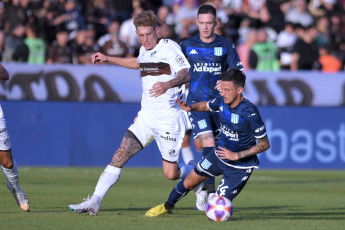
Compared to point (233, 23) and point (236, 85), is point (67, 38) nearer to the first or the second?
point (233, 23)

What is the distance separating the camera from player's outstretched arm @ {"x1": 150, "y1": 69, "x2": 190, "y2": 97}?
9445 millimetres

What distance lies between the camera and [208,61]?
11555 mm

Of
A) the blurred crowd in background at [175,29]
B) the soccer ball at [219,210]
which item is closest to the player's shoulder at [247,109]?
the soccer ball at [219,210]

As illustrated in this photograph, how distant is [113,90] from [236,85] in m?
9.37

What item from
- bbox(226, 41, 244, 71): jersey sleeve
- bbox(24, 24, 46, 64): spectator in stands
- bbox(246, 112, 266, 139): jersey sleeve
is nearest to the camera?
bbox(246, 112, 266, 139): jersey sleeve

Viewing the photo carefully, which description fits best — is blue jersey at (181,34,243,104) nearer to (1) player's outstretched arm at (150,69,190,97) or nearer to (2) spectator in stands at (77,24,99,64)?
(1) player's outstretched arm at (150,69,190,97)

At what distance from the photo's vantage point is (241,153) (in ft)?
31.2

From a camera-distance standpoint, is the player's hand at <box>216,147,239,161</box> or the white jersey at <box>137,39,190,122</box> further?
the white jersey at <box>137,39,190,122</box>

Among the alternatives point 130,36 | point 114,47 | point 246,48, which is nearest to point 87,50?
point 114,47

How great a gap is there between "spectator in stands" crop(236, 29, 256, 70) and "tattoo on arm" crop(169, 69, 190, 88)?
1057 cm

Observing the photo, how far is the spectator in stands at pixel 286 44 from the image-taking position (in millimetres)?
21688

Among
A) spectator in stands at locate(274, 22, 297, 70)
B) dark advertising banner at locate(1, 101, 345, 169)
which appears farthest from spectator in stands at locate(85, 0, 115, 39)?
spectator in stands at locate(274, 22, 297, 70)

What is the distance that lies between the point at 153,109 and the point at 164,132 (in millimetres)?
317

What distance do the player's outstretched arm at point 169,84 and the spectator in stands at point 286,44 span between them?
1218cm
